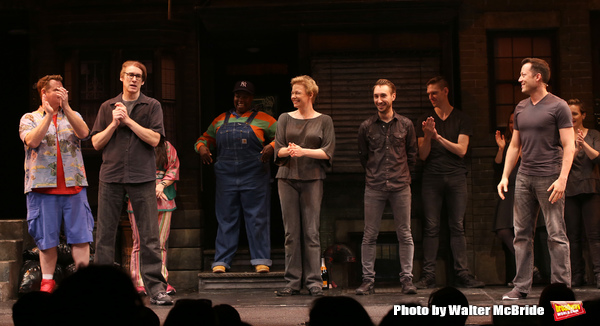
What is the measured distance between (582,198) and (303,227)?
11.2 feet

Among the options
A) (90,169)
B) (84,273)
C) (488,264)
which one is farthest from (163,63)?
(84,273)

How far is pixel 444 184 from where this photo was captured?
800cm

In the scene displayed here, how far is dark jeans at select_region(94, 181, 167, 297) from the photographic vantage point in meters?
6.16

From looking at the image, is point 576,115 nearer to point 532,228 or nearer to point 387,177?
point 532,228

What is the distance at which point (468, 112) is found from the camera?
8695 mm

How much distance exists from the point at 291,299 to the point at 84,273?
487 cm

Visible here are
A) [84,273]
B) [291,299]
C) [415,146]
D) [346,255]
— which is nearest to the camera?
[84,273]

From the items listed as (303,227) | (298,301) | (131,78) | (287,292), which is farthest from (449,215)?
(131,78)

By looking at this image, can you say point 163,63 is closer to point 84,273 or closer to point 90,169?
point 90,169

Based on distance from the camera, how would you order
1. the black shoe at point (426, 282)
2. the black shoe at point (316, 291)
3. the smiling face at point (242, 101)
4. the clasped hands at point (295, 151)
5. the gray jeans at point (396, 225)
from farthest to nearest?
the smiling face at point (242, 101)
the black shoe at point (426, 282)
the gray jeans at point (396, 225)
the black shoe at point (316, 291)
the clasped hands at point (295, 151)

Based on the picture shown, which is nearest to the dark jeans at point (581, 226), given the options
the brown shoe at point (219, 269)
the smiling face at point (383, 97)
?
the smiling face at point (383, 97)

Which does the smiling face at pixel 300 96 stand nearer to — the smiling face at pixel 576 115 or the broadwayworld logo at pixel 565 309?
the smiling face at pixel 576 115

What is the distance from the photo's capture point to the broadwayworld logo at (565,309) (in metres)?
2.80

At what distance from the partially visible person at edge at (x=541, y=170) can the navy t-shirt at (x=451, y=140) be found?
158 centimetres
